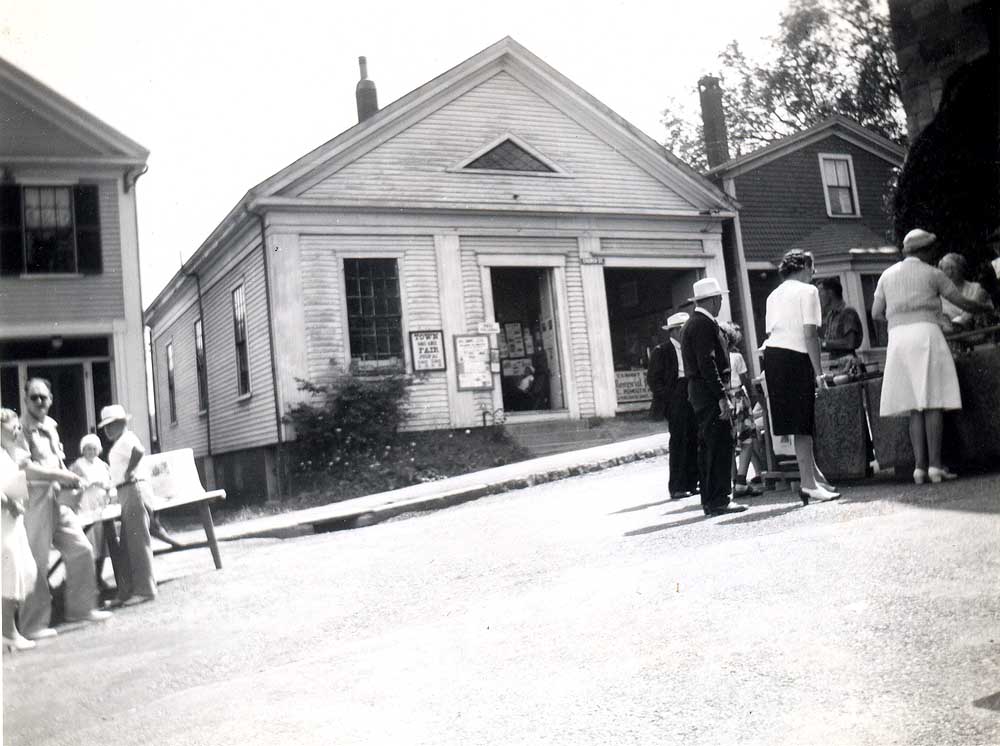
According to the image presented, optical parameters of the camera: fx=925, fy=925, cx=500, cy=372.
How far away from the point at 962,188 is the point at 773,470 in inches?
114

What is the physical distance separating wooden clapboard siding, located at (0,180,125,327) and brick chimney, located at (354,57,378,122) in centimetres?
87

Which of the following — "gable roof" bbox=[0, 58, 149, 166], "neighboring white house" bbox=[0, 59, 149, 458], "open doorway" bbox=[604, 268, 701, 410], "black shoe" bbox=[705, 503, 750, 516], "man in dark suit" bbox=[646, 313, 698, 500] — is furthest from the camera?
"black shoe" bbox=[705, 503, 750, 516]

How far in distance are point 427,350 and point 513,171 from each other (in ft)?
2.97

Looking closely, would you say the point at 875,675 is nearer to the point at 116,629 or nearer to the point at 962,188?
the point at 962,188

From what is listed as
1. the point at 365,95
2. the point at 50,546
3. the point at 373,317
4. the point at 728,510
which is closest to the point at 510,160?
the point at 365,95

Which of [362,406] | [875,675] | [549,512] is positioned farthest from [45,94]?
[875,675]

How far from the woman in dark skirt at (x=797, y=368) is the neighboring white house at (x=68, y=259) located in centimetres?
301

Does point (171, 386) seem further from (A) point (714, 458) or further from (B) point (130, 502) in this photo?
(A) point (714, 458)

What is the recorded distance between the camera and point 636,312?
11.8 ft

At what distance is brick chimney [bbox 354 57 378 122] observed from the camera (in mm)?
2748

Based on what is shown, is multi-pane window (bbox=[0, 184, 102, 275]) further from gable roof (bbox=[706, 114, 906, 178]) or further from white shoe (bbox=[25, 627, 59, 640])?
gable roof (bbox=[706, 114, 906, 178])

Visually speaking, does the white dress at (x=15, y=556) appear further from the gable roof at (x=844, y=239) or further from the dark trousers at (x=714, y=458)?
the dark trousers at (x=714, y=458)

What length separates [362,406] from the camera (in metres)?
2.65

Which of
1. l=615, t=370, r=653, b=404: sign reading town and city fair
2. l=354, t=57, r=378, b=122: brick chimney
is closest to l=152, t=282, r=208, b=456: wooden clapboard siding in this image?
l=354, t=57, r=378, b=122: brick chimney
